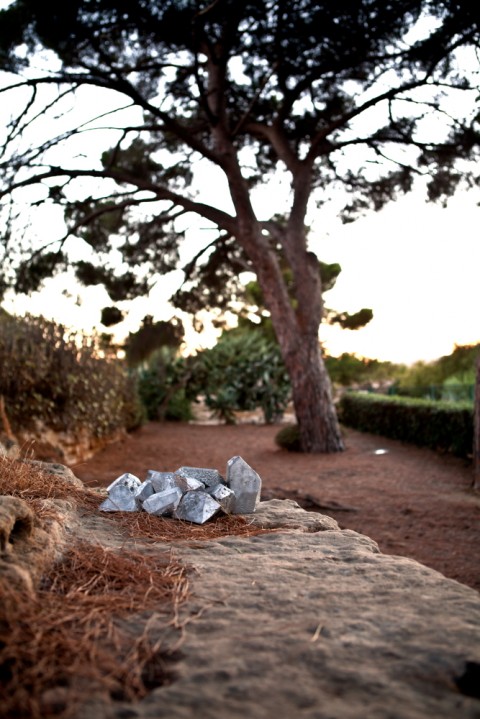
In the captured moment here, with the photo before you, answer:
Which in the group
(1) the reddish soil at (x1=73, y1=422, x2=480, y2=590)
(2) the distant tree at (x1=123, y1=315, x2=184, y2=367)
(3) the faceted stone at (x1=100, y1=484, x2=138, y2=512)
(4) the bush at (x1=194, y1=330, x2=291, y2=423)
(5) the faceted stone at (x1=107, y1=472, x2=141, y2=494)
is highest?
(2) the distant tree at (x1=123, y1=315, x2=184, y2=367)

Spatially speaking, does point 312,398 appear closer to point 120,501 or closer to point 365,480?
point 365,480

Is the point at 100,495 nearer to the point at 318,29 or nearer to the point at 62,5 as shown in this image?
the point at 62,5

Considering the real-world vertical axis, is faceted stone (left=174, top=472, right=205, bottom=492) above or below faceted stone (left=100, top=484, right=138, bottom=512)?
above

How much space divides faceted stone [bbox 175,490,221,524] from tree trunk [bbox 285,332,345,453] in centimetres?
755

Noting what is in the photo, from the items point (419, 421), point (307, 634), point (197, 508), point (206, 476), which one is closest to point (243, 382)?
point (419, 421)

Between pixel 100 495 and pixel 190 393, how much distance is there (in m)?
13.6

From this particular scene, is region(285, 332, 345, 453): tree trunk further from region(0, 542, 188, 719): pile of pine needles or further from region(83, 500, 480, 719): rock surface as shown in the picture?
region(0, 542, 188, 719): pile of pine needles

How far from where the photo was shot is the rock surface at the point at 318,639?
1472 millimetres

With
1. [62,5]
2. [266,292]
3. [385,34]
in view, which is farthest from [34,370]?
[385,34]

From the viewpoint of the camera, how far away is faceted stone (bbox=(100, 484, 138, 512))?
139 inches

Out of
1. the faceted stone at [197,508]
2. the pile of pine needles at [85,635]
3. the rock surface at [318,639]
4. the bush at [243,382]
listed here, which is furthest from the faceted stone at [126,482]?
the bush at [243,382]

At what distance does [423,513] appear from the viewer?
20.4ft

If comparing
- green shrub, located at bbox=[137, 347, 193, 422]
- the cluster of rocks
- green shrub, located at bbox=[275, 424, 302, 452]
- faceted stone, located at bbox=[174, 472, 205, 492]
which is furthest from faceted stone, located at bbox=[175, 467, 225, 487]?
green shrub, located at bbox=[137, 347, 193, 422]

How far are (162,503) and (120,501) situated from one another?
0.27 metres
